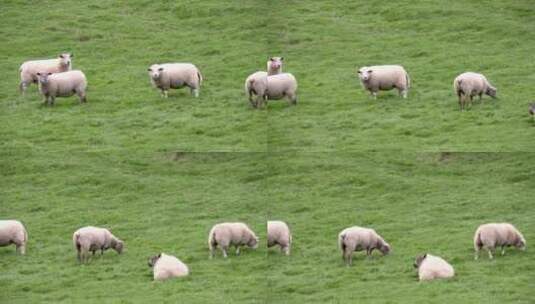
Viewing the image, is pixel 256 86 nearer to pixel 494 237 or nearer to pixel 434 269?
pixel 494 237

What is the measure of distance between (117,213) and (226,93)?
3.67 meters

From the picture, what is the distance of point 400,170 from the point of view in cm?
3416

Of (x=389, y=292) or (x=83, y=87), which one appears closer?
(x=389, y=292)

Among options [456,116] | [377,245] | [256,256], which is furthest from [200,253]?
[456,116]

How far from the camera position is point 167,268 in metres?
30.3

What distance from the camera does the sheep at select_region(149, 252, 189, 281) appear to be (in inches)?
1187

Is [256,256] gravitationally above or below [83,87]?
below

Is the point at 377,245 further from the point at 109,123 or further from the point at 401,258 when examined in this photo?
the point at 109,123

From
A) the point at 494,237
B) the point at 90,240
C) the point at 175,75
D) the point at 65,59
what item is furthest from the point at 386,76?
the point at 90,240

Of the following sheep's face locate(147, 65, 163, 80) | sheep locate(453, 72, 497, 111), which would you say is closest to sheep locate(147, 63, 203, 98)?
sheep's face locate(147, 65, 163, 80)

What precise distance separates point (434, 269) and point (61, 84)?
876 cm

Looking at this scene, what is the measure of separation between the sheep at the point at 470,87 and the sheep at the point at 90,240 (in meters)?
7.62

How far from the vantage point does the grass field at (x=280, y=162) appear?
3033cm

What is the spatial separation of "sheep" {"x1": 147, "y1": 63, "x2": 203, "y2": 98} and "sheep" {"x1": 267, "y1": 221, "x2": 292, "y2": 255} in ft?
13.4
